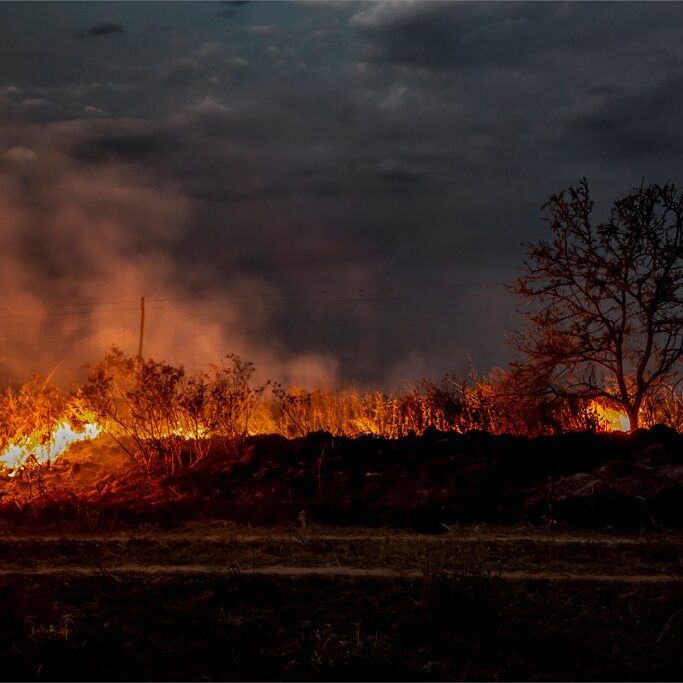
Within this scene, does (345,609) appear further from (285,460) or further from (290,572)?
(285,460)

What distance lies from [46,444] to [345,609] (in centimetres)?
769

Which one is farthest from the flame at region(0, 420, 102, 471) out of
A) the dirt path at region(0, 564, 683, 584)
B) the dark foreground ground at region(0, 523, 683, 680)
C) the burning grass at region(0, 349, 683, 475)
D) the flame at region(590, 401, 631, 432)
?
the flame at region(590, 401, 631, 432)

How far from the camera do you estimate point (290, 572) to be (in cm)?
788

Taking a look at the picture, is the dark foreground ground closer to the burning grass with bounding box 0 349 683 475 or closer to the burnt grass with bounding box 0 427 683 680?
the burnt grass with bounding box 0 427 683 680

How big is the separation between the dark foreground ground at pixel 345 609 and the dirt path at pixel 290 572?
0.08 feet

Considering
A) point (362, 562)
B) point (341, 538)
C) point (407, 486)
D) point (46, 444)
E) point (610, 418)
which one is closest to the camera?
point (362, 562)

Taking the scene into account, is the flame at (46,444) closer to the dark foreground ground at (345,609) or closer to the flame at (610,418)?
the dark foreground ground at (345,609)

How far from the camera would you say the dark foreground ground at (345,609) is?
5.85 m

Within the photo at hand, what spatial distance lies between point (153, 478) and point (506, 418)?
18.3 feet

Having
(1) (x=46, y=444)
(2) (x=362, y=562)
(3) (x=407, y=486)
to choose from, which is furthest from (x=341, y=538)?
(1) (x=46, y=444)

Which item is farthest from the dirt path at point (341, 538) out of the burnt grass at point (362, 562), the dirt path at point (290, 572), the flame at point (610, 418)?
the flame at point (610, 418)

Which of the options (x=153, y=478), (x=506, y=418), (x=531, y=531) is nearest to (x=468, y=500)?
(x=531, y=531)

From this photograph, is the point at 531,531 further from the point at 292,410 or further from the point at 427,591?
the point at 292,410

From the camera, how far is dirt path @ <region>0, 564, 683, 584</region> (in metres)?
7.60
